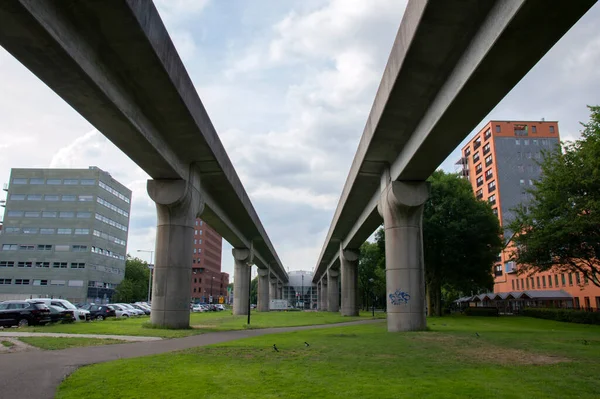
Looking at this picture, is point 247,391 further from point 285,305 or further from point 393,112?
point 285,305

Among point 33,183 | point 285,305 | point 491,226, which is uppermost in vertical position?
point 33,183

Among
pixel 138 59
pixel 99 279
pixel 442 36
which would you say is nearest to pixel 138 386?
pixel 138 59

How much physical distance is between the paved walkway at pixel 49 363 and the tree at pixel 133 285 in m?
83.1

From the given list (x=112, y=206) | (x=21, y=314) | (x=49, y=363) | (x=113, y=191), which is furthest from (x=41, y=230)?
(x=49, y=363)

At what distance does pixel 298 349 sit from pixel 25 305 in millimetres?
17864

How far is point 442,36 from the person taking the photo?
1205 cm

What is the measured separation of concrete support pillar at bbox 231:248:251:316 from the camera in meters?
52.3

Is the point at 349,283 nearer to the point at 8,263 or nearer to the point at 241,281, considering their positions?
the point at 241,281

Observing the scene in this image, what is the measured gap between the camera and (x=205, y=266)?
150 m

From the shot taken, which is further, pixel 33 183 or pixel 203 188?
pixel 33 183

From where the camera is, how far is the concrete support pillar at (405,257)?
21.7 m

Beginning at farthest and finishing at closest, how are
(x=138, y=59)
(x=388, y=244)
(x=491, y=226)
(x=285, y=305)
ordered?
(x=285, y=305) → (x=491, y=226) → (x=388, y=244) → (x=138, y=59)

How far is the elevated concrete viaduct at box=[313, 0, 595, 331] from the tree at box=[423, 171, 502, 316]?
15294 mm

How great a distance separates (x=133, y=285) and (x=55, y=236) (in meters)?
17.4
